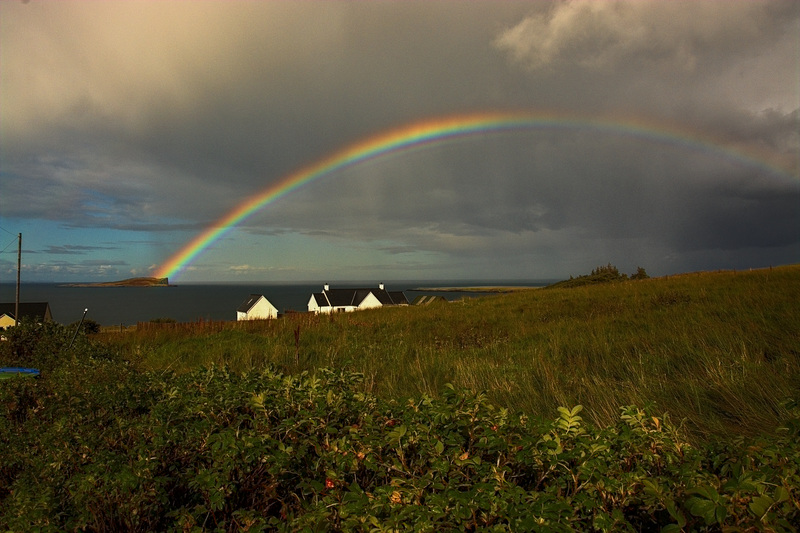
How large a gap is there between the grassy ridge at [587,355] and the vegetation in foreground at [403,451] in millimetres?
58

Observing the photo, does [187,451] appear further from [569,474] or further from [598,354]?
[598,354]

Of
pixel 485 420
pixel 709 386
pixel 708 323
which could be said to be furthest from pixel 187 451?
pixel 708 323

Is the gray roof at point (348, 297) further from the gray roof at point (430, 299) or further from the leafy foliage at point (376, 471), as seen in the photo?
the leafy foliage at point (376, 471)

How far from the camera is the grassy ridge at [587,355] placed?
465cm

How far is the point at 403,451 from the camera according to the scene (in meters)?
2.75

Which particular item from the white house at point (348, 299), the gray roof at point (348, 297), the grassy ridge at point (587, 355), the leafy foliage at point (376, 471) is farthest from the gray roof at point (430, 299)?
the leafy foliage at point (376, 471)

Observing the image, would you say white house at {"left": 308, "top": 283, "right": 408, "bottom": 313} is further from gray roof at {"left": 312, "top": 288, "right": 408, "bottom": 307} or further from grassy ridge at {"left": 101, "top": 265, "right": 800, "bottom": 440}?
grassy ridge at {"left": 101, "top": 265, "right": 800, "bottom": 440}

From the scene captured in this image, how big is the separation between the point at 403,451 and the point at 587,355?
5.62 metres

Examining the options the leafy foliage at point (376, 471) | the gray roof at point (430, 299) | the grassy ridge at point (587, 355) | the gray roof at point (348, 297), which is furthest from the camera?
the gray roof at point (348, 297)

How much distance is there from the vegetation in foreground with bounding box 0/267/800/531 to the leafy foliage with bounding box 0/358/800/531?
14 millimetres

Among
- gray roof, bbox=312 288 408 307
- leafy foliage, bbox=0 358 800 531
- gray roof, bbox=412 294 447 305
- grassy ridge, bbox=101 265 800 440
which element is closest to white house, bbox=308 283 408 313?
gray roof, bbox=312 288 408 307

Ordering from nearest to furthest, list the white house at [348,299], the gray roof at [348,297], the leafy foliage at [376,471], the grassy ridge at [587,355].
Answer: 1. the leafy foliage at [376,471]
2. the grassy ridge at [587,355]
3. the white house at [348,299]
4. the gray roof at [348,297]

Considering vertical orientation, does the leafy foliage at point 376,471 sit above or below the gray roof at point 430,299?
above

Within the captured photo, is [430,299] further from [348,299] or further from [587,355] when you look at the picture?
[587,355]
